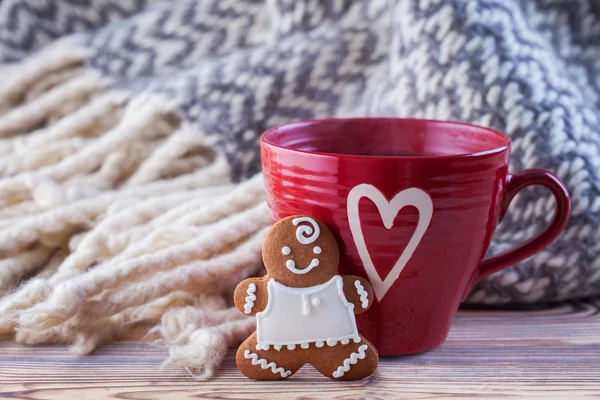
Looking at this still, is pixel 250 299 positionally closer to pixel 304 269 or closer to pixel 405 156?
pixel 304 269

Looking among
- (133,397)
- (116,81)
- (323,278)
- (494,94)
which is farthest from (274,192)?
(116,81)

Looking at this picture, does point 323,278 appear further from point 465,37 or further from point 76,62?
point 76,62

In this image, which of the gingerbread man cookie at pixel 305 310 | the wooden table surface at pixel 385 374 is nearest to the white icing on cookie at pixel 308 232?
the gingerbread man cookie at pixel 305 310

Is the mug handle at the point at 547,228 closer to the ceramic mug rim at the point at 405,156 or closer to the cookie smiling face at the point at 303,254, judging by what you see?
the ceramic mug rim at the point at 405,156

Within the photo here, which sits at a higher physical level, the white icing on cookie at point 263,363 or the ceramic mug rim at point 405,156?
the ceramic mug rim at point 405,156

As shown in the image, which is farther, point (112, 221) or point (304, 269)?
point (112, 221)

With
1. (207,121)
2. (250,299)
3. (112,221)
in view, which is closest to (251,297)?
(250,299)
